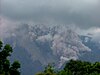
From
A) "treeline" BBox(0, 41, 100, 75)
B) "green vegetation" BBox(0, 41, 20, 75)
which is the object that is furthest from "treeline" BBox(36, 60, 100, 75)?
"green vegetation" BBox(0, 41, 20, 75)

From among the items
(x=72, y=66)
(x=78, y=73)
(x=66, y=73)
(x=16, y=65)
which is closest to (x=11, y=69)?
(x=16, y=65)

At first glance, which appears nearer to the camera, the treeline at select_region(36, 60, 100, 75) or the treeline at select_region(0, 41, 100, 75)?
the treeline at select_region(0, 41, 100, 75)

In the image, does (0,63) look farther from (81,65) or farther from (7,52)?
(81,65)

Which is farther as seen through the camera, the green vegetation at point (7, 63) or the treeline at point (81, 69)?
the treeline at point (81, 69)

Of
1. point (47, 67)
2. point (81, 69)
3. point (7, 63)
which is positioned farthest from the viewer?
point (81, 69)

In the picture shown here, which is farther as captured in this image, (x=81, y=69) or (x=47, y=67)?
(x=81, y=69)

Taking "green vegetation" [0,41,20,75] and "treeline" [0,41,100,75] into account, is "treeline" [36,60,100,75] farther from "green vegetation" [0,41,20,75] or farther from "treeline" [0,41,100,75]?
"green vegetation" [0,41,20,75]

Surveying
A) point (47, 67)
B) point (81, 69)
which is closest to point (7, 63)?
point (47, 67)

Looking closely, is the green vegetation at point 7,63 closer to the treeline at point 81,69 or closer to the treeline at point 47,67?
the treeline at point 47,67

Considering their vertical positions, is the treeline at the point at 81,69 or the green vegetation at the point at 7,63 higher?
the treeline at the point at 81,69

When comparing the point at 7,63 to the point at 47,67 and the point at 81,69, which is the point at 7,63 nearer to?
the point at 47,67

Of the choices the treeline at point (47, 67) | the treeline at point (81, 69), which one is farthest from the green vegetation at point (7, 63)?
the treeline at point (81, 69)

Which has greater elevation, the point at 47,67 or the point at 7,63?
the point at 47,67

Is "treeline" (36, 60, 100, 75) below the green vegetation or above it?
above
